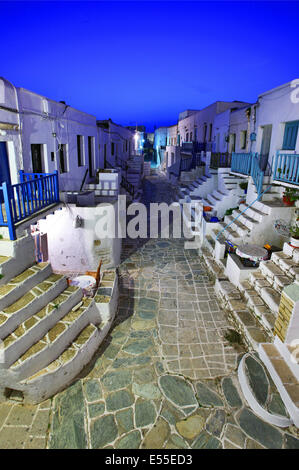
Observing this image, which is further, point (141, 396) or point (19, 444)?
point (141, 396)

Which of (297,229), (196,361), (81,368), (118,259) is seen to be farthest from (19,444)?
(297,229)

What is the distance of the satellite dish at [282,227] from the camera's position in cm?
889

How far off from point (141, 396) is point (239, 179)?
12165mm

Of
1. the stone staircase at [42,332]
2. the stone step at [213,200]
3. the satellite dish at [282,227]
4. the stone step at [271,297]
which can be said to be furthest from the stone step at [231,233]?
the stone staircase at [42,332]

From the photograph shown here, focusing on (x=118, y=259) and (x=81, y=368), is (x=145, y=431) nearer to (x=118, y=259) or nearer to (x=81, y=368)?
(x=81, y=368)

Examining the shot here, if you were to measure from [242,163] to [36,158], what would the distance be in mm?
9326

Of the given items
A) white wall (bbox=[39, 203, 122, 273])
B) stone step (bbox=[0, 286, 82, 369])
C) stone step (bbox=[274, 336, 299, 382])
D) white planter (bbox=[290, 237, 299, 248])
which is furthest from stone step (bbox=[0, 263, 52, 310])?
white planter (bbox=[290, 237, 299, 248])

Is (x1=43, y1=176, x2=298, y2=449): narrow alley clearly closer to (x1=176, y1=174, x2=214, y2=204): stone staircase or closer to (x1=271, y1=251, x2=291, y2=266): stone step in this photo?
(x1=271, y1=251, x2=291, y2=266): stone step

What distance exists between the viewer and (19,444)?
4.25 m

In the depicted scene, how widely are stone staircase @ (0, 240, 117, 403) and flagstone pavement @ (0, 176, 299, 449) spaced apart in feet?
1.14

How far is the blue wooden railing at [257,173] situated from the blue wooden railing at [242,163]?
0.47 m

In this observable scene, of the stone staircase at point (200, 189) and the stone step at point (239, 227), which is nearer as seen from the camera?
the stone step at point (239, 227)

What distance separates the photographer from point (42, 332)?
17.4 ft

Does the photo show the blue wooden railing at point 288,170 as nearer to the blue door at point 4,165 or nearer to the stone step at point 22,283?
the stone step at point 22,283
